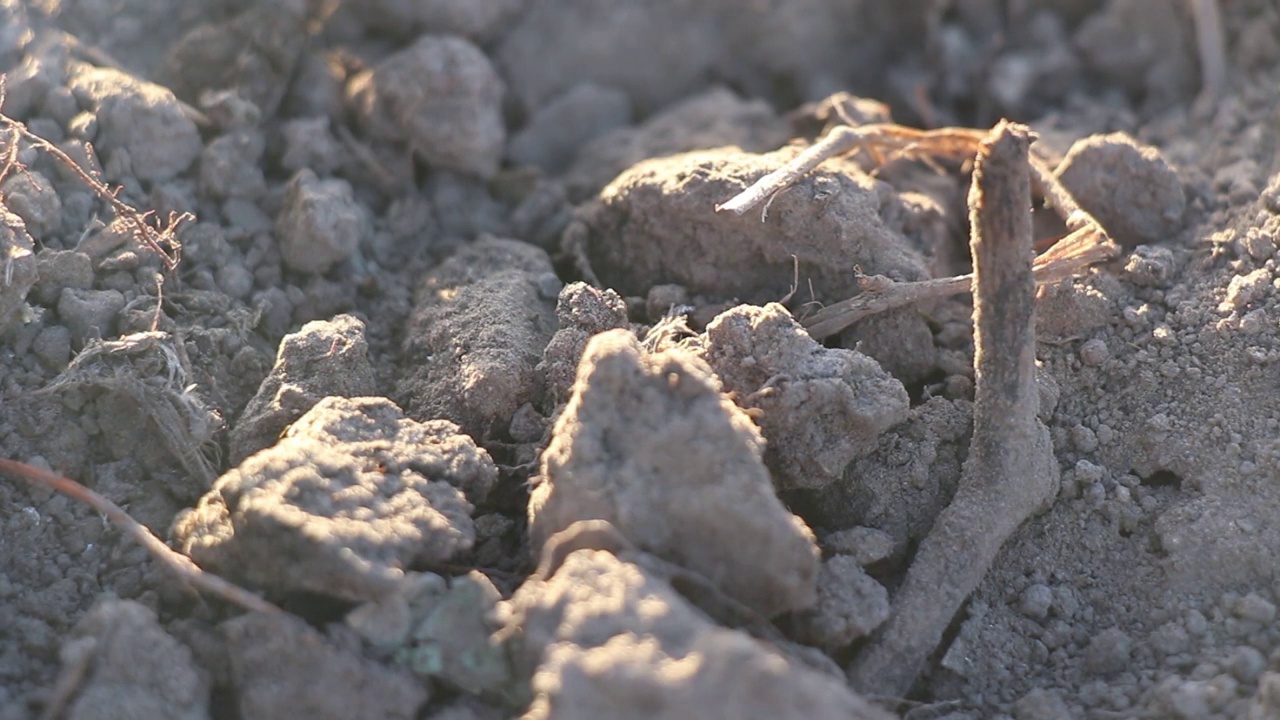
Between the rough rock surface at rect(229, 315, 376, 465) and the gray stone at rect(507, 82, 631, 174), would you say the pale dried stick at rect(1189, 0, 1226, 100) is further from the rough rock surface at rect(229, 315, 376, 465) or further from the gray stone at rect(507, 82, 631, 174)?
the rough rock surface at rect(229, 315, 376, 465)

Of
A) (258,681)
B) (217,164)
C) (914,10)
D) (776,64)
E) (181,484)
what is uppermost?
(914,10)

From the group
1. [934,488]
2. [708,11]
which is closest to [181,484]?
[934,488]

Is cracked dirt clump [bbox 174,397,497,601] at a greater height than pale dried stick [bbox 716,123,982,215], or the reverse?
pale dried stick [bbox 716,123,982,215]

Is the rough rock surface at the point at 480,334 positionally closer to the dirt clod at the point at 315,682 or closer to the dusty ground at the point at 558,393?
the dusty ground at the point at 558,393

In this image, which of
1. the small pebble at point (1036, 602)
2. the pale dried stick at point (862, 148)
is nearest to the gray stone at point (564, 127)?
the pale dried stick at point (862, 148)

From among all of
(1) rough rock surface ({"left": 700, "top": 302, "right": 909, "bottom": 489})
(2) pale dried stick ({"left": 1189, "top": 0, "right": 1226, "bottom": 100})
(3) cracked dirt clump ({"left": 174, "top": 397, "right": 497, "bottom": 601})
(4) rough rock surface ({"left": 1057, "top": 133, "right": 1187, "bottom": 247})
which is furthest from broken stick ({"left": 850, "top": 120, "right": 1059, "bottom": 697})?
(2) pale dried stick ({"left": 1189, "top": 0, "right": 1226, "bottom": 100})

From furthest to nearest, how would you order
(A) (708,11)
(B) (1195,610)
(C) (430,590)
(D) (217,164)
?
(A) (708,11)
(D) (217,164)
(B) (1195,610)
(C) (430,590)

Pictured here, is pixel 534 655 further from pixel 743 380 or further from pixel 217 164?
pixel 217 164

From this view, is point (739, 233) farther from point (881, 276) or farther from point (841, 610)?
point (841, 610)
